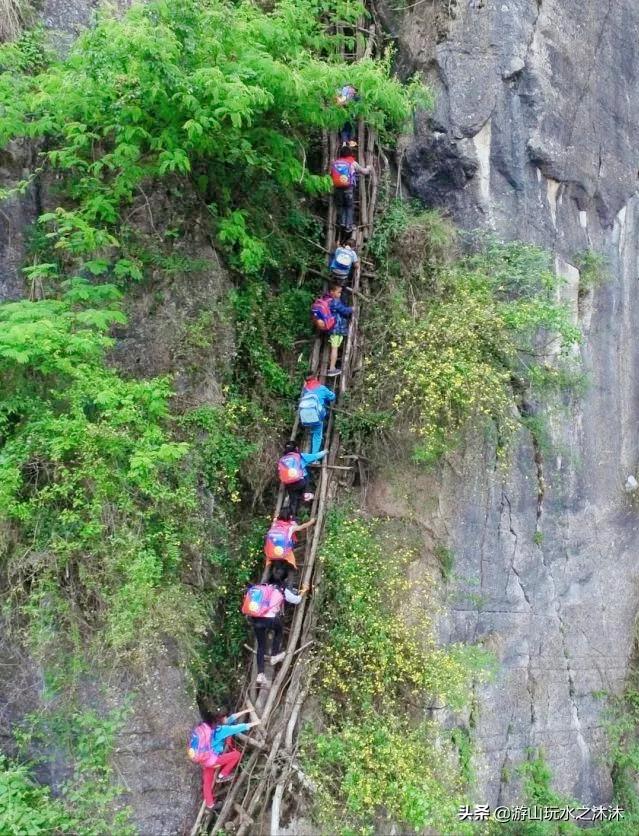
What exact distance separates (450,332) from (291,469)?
2244mm

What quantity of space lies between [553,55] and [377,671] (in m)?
7.69

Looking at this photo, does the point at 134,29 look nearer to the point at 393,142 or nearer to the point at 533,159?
the point at 393,142

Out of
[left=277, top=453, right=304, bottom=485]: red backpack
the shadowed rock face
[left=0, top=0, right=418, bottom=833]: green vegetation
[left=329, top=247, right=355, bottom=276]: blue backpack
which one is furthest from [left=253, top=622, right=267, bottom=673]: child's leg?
[left=329, top=247, right=355, bottom=276]: blue backpack

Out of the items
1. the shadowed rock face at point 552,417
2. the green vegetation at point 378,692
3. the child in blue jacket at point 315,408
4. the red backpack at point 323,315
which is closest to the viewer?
the green vegetation at point 378,692

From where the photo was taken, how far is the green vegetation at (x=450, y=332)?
6.43 m

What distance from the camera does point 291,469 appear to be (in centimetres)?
664

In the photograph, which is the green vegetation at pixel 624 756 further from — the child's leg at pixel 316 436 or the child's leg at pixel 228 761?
the child's leg at pixel 316 436

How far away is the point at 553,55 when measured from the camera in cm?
775

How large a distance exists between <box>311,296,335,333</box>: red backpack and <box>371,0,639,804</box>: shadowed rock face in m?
1.99

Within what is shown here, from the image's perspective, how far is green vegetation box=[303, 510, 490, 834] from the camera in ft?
18.1

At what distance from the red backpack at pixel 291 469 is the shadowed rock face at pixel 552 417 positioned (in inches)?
40.0

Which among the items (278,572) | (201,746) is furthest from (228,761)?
(278,572)

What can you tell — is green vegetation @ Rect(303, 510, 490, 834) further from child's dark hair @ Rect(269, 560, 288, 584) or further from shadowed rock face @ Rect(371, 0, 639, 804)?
shadowed rock face @ Rect(371, 0, 639, 804)

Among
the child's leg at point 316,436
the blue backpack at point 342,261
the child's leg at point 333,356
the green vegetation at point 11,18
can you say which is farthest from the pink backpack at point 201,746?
the green vegetation at point 11,18
